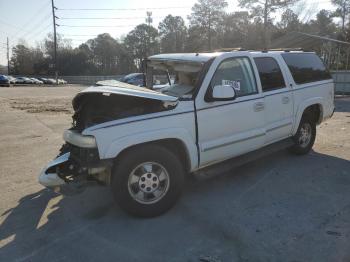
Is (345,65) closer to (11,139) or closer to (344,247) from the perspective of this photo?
(11,139)

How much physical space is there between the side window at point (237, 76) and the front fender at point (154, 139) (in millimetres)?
854

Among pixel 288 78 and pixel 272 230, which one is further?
pixel 288 78

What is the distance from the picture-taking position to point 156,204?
4562 mm

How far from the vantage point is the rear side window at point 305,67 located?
257 inches

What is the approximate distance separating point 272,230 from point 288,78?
3025 mm

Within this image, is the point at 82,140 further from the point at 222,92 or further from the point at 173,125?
the point at 222,92

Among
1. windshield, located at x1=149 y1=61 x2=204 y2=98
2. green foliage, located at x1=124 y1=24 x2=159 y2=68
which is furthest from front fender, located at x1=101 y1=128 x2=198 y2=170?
green foliage, located at x1=124 y1=24 x2=159 y2=68

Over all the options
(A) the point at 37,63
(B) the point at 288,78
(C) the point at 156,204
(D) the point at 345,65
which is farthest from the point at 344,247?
(A) the point at 37,63

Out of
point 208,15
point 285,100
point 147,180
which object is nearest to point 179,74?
point 285,100

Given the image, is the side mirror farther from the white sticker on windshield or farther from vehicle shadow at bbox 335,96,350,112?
vehicle shadow at bbox 335,96,350,112

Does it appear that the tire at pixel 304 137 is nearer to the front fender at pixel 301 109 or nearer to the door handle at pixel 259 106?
the front fender at pixel 301 109

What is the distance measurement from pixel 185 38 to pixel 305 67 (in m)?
66.6

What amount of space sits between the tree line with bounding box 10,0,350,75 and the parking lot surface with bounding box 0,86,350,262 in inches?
1428

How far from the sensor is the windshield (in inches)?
207
